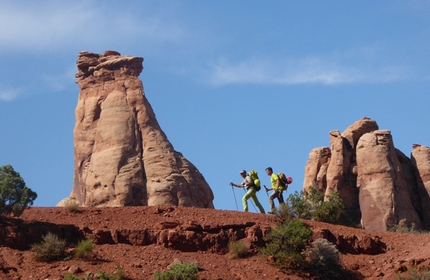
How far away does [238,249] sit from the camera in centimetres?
2981

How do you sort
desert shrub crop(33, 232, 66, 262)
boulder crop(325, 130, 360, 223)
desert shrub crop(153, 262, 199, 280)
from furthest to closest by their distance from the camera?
boulder crop(325, 130, 360, 223), desert shrub crop(33, 232, 66, 262), desert shrub crop(153, 262, 199, 280)

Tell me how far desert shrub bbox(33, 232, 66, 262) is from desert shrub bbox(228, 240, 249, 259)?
5.00 meters

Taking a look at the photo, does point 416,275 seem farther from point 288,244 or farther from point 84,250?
point 84,250

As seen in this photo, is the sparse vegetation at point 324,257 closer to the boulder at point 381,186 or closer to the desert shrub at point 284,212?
the desert shrub at point 284,212

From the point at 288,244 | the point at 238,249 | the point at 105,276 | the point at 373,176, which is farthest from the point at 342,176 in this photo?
the point at 105,276

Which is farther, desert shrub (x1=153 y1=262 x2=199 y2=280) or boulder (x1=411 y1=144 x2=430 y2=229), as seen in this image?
boulder (x1=411 y1=144 x2=430 y2=229)

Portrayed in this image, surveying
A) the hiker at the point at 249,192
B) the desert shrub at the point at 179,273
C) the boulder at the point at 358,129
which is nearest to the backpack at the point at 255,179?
the hiker at the point at 249,192

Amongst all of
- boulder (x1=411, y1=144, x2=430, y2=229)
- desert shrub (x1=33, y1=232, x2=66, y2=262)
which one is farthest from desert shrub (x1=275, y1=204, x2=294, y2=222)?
boulder (x1=411, y1=144, x2=430, y2=229)

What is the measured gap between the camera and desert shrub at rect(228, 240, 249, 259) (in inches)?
1174

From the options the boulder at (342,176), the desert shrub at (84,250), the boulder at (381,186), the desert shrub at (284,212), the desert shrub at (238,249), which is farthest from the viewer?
the boulder at (342,176)

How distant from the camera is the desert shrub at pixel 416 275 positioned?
27672 mm

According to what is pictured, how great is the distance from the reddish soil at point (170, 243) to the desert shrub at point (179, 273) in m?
0.61

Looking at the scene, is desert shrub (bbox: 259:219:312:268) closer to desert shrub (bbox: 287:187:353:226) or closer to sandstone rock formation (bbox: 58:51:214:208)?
desert shrub (bbox: 287:187:353:226)

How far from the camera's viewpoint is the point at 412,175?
149ft
